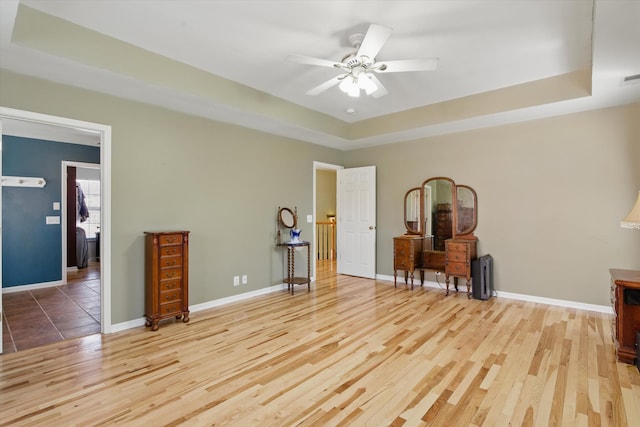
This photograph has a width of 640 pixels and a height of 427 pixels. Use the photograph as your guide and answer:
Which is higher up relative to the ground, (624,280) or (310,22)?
(310,22)

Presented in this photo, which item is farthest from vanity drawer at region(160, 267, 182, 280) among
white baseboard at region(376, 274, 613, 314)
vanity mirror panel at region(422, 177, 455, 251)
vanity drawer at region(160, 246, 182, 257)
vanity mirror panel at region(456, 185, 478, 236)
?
white baseboard at region(376, 274, 613, 314)

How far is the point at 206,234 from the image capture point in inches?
170

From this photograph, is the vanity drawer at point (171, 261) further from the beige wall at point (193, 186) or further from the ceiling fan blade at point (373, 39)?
the ceiling fan blade at point (373, 39)

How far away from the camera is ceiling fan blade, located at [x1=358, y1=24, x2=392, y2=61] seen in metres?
2.36

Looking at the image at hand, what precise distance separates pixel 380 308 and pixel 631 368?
2.38m

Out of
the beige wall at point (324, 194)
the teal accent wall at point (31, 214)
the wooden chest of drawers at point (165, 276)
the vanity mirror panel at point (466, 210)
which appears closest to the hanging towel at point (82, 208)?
the teal accent wall at point (31, 214)

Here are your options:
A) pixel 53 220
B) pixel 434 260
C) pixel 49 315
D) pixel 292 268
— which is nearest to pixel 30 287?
pixel 53 220

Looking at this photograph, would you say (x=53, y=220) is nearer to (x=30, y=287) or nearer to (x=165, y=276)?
(x=30, y=287)

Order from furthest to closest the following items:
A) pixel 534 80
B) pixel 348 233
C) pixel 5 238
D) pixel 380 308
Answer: pixel 348 233
pixel 5 238
pixel 380 308
pixel 534 80

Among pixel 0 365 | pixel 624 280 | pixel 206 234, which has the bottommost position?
pixel 0 365

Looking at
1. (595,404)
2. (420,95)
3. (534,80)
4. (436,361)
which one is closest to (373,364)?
(436,361)

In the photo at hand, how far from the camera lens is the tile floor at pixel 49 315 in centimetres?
327

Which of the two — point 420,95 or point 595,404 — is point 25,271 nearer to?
point 420,95

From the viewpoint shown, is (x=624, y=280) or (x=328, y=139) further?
(x=328, y=139)
